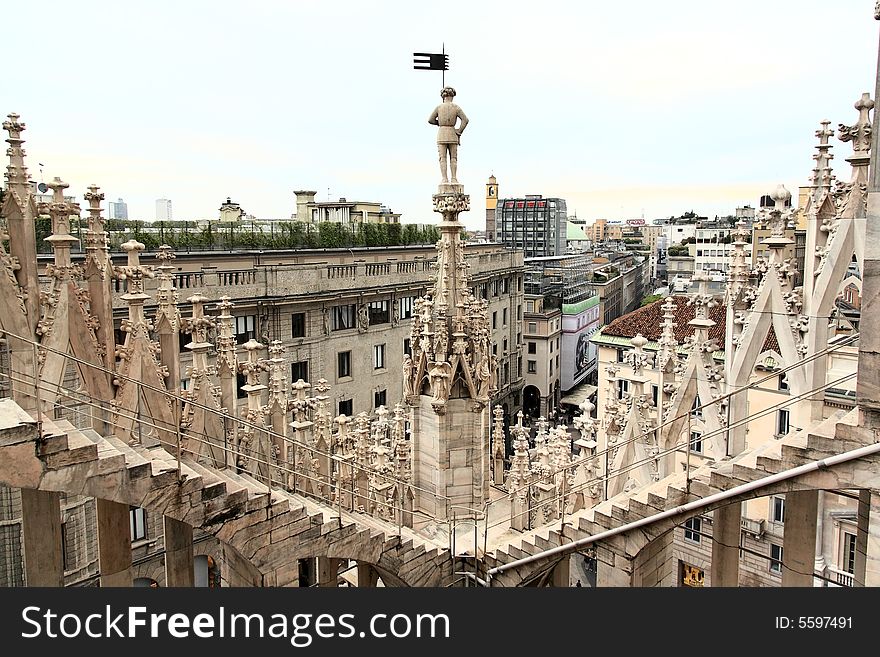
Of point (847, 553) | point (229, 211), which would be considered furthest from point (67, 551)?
point (229, 211)

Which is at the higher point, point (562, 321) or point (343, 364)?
point (343, 364)

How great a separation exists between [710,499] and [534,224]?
401 ft

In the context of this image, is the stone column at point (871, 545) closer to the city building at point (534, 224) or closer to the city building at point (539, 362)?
the city building at point (539, 362)

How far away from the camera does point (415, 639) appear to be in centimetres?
804

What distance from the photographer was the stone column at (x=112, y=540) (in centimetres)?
929

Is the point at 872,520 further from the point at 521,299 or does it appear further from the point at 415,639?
the point at 521,299

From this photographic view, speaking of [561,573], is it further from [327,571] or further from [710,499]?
[710,499]

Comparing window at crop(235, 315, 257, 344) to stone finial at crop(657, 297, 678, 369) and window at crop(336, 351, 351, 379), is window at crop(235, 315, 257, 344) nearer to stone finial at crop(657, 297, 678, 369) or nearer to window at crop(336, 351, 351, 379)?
window at crop(336, 351, 351, 379)

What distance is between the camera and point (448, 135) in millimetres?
12555

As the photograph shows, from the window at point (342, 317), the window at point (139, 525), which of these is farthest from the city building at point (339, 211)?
the window at point (139, 525)

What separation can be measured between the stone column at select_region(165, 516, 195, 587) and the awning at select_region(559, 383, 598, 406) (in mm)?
64984

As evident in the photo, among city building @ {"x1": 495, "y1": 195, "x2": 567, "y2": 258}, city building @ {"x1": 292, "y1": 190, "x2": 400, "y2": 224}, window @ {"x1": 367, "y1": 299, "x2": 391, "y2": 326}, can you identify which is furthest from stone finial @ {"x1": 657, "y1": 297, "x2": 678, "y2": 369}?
city building @ {"x1": 495, "y1": 195, "x2": 567, "y2": 258}

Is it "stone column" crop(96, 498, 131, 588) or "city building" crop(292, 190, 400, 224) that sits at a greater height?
"city building" crop(292, 190, 400, 224)

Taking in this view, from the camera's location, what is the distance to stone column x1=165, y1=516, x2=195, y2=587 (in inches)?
382
